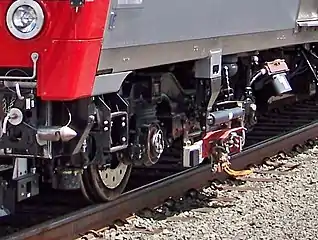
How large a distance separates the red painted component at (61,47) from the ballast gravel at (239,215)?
5.54 ft

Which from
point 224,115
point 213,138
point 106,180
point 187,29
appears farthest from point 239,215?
point 187,29

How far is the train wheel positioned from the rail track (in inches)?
4.1

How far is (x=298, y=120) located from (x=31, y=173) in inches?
292

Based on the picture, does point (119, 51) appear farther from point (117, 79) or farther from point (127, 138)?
point (127, 138)

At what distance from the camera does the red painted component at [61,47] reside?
18.6 ft

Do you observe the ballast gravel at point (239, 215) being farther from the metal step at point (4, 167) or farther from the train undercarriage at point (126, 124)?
the metal step at point (4, 167)

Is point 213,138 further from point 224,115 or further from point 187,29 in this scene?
point 187,29

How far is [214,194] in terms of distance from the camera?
28.3 feet

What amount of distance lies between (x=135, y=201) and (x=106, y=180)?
32 cm

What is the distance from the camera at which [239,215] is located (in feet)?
25.7

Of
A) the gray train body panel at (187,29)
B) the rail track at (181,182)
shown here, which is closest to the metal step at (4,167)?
the rail track at (181,182)

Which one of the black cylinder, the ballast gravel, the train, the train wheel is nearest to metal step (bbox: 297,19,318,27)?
the train

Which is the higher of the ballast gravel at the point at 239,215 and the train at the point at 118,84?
the train at the point at 118,84

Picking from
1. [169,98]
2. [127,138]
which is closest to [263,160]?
[169,98]
